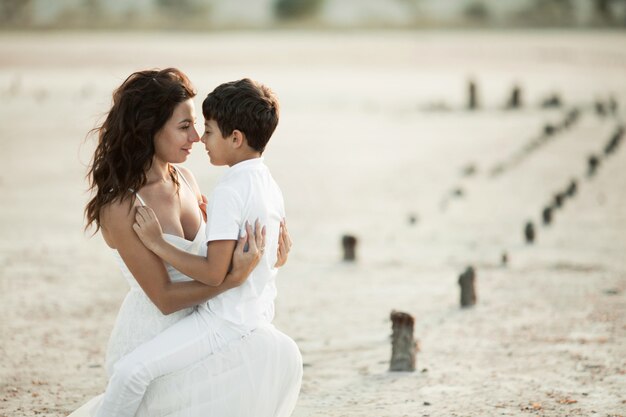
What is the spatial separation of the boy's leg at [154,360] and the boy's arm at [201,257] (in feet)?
0.80

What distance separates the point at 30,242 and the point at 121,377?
810 cm

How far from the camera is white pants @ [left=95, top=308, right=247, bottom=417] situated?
442cm

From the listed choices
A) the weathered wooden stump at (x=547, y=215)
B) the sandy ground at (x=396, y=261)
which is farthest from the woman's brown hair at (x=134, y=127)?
the weathered wooden stump at (x=547, y=215)

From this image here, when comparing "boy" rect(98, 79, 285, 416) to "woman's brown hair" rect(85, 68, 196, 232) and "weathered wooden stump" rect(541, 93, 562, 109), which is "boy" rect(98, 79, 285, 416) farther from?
"weathered wooden stump" rect(541, 93, 562, 109)

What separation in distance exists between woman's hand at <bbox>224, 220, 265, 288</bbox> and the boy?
0.10ft

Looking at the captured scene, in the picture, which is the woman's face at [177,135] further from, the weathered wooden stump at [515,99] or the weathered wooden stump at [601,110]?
the weathered wooden stump at [515,99]

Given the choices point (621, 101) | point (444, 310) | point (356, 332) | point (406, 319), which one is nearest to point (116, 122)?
point (406, 319)

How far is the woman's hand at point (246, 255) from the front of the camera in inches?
175

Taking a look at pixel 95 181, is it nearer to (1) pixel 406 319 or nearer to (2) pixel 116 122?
(2) pixel 116 122

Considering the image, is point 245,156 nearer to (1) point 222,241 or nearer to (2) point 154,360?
(1) point 222,241

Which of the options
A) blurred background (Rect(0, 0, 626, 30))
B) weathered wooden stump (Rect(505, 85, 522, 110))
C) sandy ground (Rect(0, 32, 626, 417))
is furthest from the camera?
blurred background (Rect(0, 0, 626, 30))

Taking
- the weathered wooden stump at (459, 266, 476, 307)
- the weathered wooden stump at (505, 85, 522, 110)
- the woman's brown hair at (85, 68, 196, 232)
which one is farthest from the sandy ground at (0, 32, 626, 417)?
the woman's brown hair at (85, 68, 196, 232)

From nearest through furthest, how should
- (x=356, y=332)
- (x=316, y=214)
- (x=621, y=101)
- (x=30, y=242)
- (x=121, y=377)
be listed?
(x=121, y=377)
(x=356, y=332)
(x=30, y=242)
(x=316, y=214)
(x=621, y=101)

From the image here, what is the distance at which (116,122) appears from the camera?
4.60m
